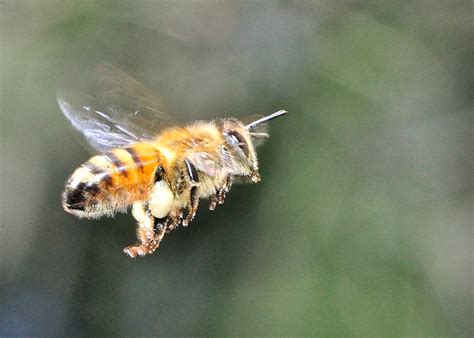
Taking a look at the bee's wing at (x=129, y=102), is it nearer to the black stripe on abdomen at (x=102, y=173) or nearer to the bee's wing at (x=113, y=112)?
the bee's wing at (x=113, y=112)

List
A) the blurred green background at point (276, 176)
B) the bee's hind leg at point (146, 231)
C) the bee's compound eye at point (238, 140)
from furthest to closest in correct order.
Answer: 1. the blurred green background at point (276, 176)
2. the bee's compound eye at point (238, 140)
3. the bee's hind leg at point (146, 231)

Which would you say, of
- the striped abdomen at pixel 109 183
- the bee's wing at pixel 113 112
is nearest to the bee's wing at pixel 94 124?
the bee's wing at pixel 113 112

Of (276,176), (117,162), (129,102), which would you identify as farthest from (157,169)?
(276,176)

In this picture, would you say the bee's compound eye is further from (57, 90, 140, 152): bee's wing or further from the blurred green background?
the blurred green background

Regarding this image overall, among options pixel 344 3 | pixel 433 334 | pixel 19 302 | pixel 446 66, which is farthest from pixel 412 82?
pixel 19 302

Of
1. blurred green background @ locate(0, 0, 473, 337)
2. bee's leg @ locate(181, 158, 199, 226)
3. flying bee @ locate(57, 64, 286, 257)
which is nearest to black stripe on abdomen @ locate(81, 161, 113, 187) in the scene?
flying bee @ locate(57, 64, 286, 257)

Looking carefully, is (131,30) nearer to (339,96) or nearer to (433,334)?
(339,96)
